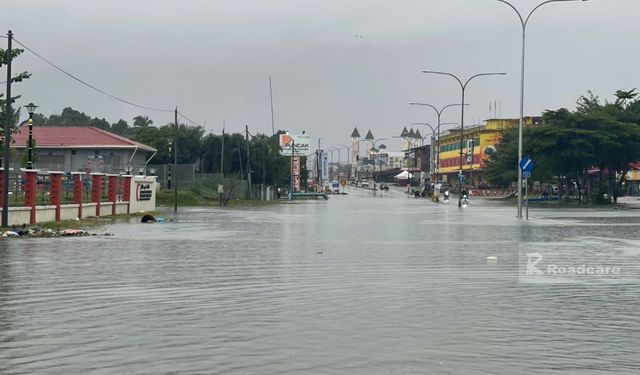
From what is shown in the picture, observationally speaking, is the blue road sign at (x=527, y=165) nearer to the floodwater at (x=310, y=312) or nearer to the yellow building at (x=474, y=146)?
the floodwater at (x=310, y=312)

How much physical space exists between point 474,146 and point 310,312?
141m

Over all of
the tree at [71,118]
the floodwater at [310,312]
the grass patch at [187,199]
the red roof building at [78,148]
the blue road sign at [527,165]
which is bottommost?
the floodwater at [310,312]

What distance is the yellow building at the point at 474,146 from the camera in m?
144

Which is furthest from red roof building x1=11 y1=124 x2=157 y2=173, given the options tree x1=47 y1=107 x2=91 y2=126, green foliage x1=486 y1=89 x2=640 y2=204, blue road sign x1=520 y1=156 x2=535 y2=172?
tree x1=47 y1=107 x2=91 y2=126

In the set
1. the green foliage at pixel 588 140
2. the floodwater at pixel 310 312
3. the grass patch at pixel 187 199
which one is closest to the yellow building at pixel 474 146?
the green foliage at pixel 588 140

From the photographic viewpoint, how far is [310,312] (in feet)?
38.4

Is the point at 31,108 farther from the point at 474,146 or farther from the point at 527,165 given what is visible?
the point at 474,146

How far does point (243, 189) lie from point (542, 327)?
9153 cm

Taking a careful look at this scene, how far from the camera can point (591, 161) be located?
254ft

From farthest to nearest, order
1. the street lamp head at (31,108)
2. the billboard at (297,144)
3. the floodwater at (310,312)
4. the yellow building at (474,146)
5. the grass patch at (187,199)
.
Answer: the billboard at (297,144) < the yellow building at (474,146) < the grass patch at (187,199) < the street lamp head at (31,108) < the floodwater at (310,312)

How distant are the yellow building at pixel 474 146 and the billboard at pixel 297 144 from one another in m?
25.3

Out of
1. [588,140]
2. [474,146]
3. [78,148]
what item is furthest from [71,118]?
[588,140]

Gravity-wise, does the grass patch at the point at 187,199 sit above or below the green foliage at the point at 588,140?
below

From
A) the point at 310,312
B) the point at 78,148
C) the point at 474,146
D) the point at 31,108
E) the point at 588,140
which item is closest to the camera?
the point at 310,312
